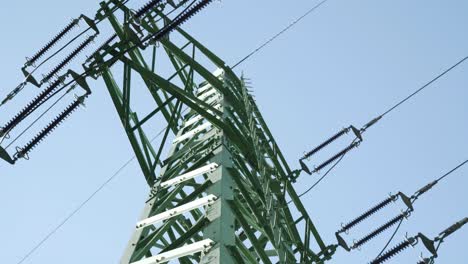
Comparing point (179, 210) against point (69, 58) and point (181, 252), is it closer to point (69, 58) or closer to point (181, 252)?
point (181, 252)

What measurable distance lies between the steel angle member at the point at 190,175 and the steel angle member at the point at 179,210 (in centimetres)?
72

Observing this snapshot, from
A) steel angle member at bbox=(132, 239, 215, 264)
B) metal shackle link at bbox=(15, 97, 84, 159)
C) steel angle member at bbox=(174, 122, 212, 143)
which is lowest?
steel angle member at bbox=(132, 239, 215, 264)

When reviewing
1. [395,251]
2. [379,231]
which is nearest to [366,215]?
[379,231]

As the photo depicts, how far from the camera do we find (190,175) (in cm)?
884

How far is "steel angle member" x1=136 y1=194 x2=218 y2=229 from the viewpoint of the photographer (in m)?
7.64

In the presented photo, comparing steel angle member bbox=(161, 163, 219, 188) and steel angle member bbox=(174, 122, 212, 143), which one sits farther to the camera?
steel angle member bbox=(174, 122, 212, 143)

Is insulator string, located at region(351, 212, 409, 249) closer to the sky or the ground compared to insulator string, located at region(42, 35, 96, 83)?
closer to the ground

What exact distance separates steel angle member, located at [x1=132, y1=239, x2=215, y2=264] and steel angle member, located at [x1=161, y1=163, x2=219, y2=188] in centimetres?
170

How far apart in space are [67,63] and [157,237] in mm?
3406

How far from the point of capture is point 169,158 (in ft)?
34.0

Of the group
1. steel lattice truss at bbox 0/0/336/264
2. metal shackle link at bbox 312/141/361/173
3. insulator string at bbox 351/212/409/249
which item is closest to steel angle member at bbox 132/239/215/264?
steel lattice truss at bbox 0/0/336/264

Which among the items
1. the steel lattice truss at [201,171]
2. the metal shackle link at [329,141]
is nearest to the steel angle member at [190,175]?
the steel lattice truss at [201,171]

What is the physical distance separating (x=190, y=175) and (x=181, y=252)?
196 cm

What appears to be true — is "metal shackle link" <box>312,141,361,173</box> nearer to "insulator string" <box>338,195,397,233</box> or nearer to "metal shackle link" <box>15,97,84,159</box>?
"insulator string" <box>338,195,397,233</box>
